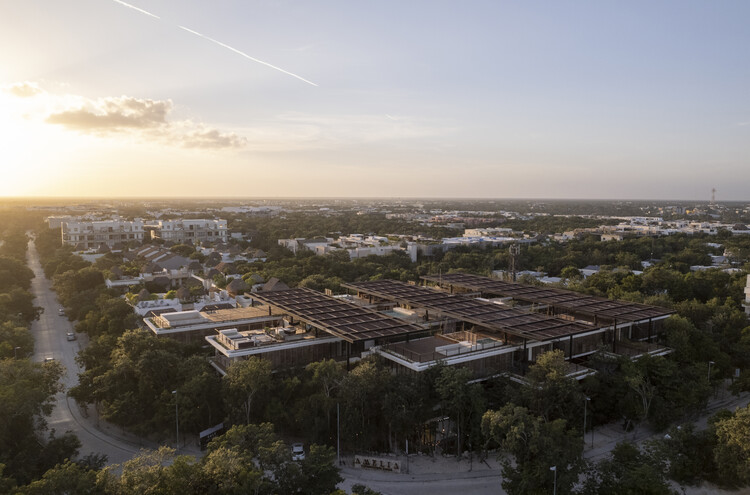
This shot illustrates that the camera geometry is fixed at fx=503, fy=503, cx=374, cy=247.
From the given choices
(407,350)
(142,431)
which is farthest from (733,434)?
(142,431)

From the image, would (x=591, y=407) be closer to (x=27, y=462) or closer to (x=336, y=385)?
(x=336, y=385)

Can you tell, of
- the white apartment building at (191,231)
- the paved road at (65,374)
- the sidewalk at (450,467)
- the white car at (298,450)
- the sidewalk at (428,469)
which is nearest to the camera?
the sidewalk at (450,467)

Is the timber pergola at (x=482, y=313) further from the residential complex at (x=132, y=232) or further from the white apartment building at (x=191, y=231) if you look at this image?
the white apartment building at (x=191, y=231)

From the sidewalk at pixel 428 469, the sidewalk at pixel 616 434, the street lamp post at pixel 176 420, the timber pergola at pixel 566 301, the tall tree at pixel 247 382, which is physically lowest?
the sidewalk at pixel 428 469

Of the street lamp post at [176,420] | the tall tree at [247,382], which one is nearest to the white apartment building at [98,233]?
the street lamp post at [176,420]

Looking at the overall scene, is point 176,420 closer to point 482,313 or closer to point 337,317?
point 337,317

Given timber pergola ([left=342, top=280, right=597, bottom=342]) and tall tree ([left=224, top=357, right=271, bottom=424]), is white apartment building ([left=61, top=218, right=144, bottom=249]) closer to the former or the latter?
timber pergola ([left=342, top=280, right=597, bottom=342])

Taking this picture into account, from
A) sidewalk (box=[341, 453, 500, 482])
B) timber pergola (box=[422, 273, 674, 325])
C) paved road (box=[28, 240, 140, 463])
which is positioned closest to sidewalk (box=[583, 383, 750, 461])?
sidewalk (box=[341, 453, 500, 482])
